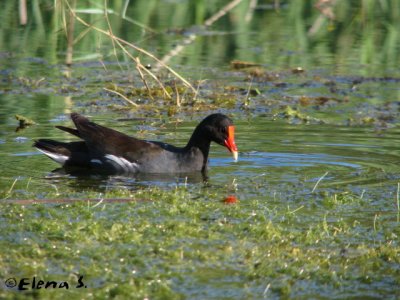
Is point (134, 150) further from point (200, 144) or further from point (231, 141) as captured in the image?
point (231, 141)

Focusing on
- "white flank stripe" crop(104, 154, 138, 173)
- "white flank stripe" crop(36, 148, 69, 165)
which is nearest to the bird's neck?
"white flank stripe" crop(104, 154, 138, 173)

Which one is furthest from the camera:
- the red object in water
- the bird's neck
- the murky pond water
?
the bird's neck

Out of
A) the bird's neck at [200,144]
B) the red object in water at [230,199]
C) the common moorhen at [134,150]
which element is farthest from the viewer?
the bird's neck at [200,144]

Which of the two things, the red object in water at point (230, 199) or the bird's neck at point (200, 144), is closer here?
the red object in water at point (230, 199)

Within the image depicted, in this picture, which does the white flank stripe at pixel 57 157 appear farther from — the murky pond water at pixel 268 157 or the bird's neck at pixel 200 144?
the bird's neck at pixel 200 144

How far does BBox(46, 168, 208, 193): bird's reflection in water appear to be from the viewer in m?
8.31

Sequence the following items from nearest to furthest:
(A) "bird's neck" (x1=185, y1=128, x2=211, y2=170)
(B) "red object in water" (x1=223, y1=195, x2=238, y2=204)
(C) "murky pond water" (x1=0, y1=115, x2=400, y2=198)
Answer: (B) "red object in water" (x1=223, y1=195, x2=238, y2=204)
(C) "murky pond water" (x1=0, y1=115, x2=400, y2=198)
(A) "bird's neck" (x1=185, y1=128, x2=211, y2=170)

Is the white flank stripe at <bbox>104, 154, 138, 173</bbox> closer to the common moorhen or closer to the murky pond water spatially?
the common moorhen

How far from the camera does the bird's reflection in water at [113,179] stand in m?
8.31

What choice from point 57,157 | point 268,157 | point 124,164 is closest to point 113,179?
point 124,164

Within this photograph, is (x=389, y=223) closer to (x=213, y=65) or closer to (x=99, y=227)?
(x=99, y=227)

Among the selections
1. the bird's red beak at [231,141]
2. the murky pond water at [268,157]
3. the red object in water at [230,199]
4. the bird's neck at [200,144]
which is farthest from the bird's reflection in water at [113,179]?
the red object in water at [230,199]

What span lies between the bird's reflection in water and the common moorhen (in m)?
0.07

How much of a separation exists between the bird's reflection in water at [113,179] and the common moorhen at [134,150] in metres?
0.07
